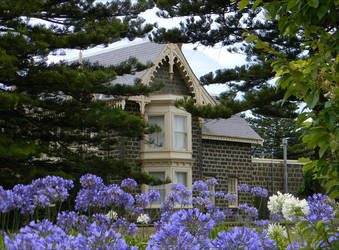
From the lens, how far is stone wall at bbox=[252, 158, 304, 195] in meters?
25.9

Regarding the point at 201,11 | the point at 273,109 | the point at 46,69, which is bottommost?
the point at 273,109

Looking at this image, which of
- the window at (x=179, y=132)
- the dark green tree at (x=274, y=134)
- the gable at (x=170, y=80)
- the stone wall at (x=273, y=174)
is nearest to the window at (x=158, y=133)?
the window at (x=179, y=132)

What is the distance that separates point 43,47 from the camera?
14.6 metres

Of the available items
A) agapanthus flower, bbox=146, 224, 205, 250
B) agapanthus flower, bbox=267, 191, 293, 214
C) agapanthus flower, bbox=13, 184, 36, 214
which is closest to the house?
agapanthus flower, bbox=13, 184, 36, 214

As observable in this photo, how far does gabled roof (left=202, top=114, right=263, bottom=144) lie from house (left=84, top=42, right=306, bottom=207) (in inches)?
1.8

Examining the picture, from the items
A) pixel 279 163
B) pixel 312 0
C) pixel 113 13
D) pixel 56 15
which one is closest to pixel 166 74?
pixel 113 13

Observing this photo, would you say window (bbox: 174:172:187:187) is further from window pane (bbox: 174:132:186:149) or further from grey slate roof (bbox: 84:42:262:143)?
grey slate roof (bbox: 84:42:262:143)

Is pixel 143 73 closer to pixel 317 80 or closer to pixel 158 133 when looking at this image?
pixel 158 133

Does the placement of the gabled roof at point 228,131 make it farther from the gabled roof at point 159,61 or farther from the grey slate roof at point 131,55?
the grey slate roof at point 131,55

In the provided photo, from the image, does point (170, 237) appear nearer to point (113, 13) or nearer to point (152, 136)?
point (113, 13)

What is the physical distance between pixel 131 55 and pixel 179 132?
4.28 metres

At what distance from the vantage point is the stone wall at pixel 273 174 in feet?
85.0

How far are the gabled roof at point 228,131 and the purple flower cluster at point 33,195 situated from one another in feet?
58.0

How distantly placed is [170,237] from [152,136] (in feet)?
62.1
